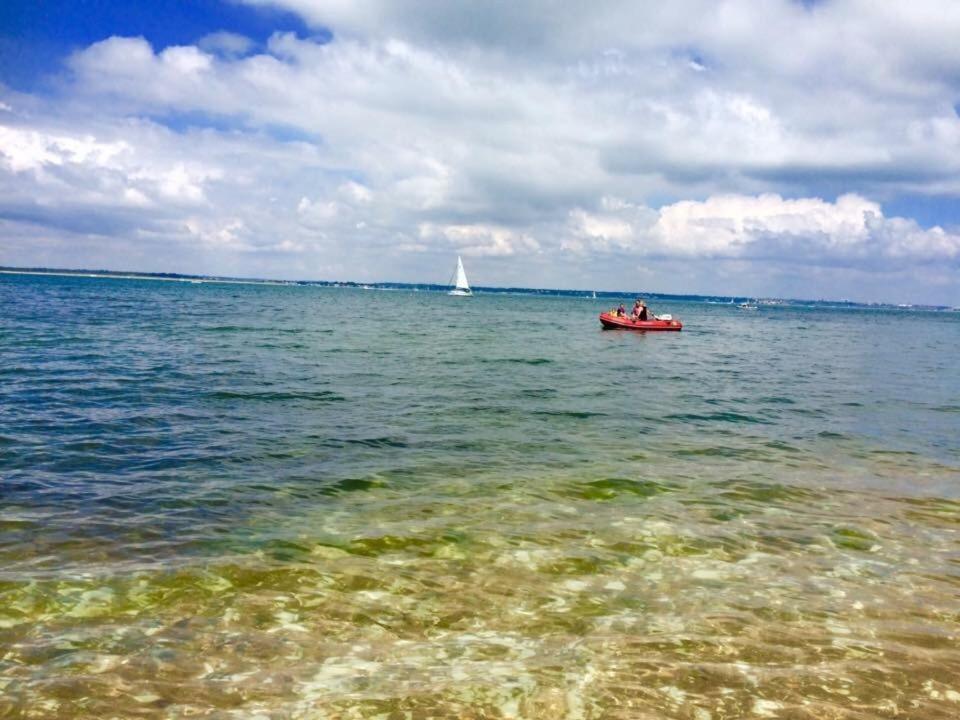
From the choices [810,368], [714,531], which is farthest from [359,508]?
[810,368]

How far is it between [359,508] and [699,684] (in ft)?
21.0

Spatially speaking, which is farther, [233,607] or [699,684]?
[233,607]

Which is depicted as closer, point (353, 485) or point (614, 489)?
point (353, 485)

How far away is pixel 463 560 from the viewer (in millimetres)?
8703

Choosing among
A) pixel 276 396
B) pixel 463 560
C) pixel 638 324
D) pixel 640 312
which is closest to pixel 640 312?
pixel 640 312

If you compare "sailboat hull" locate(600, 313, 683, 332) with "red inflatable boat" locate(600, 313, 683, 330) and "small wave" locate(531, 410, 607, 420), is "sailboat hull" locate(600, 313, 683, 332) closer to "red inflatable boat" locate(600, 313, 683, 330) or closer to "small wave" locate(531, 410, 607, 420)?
"red inflatable boat" locate(600, 313, 683, 330)

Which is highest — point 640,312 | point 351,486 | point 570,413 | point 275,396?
point 640,312

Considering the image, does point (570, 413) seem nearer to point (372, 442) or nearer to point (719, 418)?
point (719, 418)

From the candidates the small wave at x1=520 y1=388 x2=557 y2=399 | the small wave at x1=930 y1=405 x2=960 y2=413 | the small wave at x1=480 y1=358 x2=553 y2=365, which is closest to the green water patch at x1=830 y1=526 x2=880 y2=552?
the small wave at x1=520 y1=388 x2=557 y2=399

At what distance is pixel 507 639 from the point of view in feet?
22.0

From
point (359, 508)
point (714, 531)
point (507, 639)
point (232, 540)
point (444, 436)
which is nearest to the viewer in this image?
point (507, 639)

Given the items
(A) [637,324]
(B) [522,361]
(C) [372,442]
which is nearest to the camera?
(C) [372,442]

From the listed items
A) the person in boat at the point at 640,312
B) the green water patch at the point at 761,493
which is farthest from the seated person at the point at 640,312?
the green water patch at the point at 761,493

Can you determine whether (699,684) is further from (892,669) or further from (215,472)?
(215,472)
